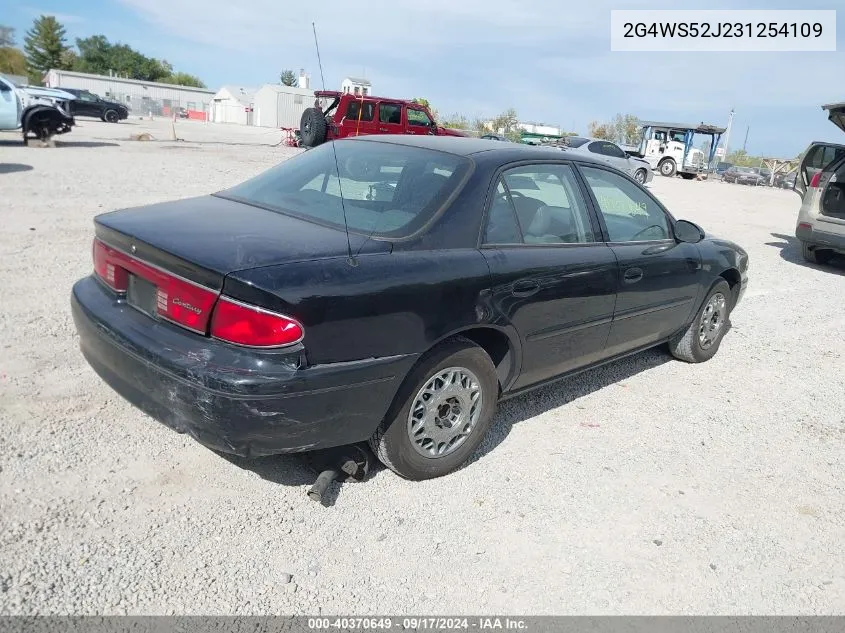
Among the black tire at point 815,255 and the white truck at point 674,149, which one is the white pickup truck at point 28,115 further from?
the white truck at point 674,149

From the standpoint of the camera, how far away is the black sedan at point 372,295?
8.43 feet

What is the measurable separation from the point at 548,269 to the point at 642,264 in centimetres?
102

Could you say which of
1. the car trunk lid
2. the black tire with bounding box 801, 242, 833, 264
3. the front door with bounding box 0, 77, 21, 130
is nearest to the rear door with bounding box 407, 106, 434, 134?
the front door with bounding box 0, 77, 21, 130

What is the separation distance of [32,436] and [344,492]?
5.04ft

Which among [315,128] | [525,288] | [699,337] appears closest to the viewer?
[525,288]

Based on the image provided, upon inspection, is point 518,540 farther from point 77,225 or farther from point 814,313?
point 77,225

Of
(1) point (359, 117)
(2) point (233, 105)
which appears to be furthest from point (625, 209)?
(2) point (233, 105)

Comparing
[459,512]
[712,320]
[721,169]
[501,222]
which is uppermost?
[721,169]

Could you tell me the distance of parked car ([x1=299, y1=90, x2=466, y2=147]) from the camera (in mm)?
19922

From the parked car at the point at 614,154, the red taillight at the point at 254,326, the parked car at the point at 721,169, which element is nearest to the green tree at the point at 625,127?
the parked car at the point at 721,169

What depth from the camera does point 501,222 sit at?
343 centimetres

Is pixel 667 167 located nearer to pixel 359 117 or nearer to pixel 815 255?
pixel 359 117

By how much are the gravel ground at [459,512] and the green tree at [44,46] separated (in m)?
105

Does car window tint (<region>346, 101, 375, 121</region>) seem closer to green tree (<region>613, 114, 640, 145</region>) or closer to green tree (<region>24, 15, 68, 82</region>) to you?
green tree (<region>613, 114, 640, 145</region>)
